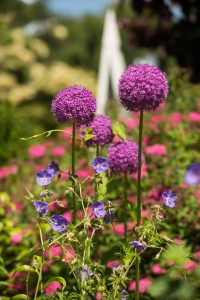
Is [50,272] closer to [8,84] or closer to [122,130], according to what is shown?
[122,130]

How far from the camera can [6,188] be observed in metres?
5.35

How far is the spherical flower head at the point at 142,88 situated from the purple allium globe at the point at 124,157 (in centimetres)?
30

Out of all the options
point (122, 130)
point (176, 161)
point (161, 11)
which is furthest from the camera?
point (161, 11)

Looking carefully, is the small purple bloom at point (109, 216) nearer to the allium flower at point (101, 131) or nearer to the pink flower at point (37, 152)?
the allium flower at point (101, 131)

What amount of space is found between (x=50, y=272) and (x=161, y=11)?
538 centimetres

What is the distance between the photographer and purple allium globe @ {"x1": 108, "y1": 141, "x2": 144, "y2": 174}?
2.71 metres

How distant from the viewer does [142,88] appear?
2387 millimetres

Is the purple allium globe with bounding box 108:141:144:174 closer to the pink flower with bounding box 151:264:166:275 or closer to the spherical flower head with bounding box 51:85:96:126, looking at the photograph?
the spherical flower head with bounding box 51:85:96:126

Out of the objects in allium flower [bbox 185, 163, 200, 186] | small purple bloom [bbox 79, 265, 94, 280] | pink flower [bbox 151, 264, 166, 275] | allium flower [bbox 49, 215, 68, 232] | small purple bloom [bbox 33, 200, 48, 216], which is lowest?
pink flower [bbox 151, 264, 166, 275]

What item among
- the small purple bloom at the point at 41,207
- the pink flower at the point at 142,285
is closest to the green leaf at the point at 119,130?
the small purple bloom at the point at 41,207

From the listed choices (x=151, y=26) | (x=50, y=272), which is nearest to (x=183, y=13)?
(x=151, y=26)

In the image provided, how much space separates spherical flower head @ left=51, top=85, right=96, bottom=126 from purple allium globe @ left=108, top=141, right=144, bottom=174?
32 cm

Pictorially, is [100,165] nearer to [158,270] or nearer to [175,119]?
[158,270]

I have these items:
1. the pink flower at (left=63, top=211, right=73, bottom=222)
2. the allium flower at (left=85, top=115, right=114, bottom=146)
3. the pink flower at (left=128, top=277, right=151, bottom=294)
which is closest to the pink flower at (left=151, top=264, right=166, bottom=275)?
the pink flower at (left=128, top=277, right=151, bottom=294)
